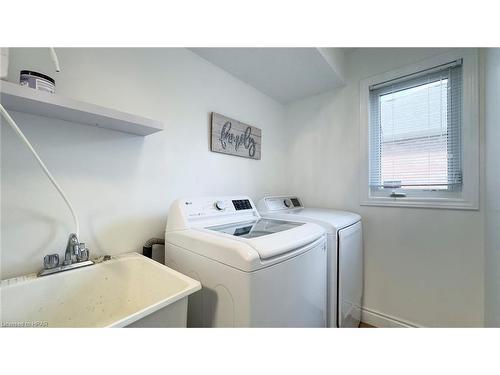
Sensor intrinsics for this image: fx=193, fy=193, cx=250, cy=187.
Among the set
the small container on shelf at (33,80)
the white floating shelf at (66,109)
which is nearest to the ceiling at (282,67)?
the white floating shelf at (66,109)

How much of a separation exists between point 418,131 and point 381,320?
1.65 meters

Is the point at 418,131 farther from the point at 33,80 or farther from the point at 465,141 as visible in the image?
the point at 33,80

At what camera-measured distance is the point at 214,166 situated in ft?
5.50

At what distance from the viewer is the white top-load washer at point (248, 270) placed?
762 mm

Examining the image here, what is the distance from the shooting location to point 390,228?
1.68 meters

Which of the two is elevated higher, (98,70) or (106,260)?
(98,70)

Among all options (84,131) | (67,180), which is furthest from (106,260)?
(84,131)

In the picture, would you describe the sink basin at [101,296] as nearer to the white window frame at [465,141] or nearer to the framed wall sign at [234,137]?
the framed wall sign at [234,137]

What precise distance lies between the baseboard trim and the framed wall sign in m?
1.80

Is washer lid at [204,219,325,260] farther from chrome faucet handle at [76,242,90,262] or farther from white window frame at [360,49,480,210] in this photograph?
white window frame at [360,49,480,210]
